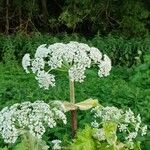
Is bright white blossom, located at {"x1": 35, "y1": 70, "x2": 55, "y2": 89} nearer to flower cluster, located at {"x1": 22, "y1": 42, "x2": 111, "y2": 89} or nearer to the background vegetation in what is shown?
flower cluster, located at {"x1": 22, "y1": 42, "x2": 111, "y2": 89}

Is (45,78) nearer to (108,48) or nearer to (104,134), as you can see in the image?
(104,134)

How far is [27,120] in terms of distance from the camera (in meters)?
3.01

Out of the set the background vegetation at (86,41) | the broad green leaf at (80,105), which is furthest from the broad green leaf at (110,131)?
the background vegetation at (86,41)

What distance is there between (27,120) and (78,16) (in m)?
7.59

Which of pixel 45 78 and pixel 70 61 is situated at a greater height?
pixel 70 61

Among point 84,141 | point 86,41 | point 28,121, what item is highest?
point 28,121

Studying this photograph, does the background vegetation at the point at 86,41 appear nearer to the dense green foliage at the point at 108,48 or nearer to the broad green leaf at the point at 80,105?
the dense green foliage at the point at 108,48

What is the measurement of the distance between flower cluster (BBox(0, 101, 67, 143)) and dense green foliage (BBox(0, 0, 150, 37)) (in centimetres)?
731

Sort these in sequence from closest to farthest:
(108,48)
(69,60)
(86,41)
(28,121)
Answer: (28,121) < (69,60) < (108,48) < (86,41)

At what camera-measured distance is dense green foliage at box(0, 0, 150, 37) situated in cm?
1042

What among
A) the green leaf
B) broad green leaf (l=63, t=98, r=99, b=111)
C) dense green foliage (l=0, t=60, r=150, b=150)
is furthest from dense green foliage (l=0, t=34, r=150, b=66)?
the green leaf

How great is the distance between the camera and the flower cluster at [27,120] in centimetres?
299

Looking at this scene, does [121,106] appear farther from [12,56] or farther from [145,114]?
[12,56]

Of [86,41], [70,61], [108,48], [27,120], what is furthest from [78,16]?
[27,120]
